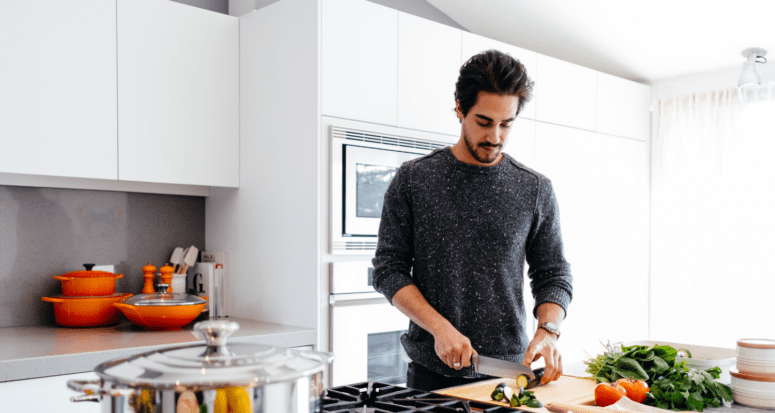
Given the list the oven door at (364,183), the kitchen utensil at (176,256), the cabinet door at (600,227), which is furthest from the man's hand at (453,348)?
the cabinet door at (600,227)

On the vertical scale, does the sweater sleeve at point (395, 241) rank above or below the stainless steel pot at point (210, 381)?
above

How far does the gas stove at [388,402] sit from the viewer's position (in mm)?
987

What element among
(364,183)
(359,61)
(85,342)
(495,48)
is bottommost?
(85,342)

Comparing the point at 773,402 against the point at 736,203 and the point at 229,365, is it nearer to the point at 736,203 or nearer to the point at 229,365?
the point at 229,365

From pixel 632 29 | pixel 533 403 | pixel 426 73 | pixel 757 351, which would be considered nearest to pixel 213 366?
pixel 533 403

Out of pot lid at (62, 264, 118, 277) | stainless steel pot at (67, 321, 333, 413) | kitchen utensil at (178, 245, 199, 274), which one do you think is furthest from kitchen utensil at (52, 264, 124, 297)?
stainless steel pot at (67, 321, 333, 413)

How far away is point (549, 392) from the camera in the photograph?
1351 mm

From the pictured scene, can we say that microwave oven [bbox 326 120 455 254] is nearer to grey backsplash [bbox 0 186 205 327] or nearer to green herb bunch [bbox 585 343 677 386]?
grey backsplash [bbox 0 186 205 327]

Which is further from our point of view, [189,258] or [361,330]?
[189,258]

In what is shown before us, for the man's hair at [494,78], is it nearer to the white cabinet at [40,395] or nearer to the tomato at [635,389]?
the tomato at [635,389]

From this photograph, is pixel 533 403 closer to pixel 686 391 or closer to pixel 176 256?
pixel 686 391

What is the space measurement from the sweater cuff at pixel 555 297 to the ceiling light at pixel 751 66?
8.15ft

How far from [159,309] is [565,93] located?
7.59 ft

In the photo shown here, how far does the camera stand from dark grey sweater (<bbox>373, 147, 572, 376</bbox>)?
1.61 meters
